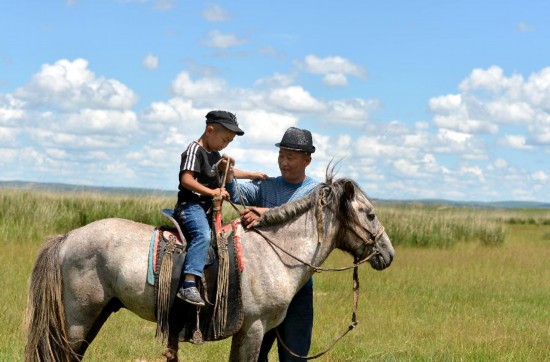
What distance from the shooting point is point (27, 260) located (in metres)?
13.8

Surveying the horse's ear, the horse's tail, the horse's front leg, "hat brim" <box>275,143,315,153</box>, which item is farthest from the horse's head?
the horse's tail

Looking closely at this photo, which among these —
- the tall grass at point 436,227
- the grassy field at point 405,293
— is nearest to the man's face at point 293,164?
the grassy field at point 405,293

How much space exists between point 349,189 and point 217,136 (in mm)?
1089

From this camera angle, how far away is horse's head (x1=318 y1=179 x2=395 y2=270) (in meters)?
5.45

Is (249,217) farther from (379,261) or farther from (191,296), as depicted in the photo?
(379,261)

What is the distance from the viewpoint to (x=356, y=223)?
5.50 metres

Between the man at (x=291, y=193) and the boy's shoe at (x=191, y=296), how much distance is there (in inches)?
41.4

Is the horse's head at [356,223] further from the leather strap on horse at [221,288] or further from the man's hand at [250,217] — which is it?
the leather strap on horse at [221,288]

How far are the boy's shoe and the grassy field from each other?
273 centimetres

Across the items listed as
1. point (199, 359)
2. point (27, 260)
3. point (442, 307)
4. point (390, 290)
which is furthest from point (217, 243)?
point (27, 260)

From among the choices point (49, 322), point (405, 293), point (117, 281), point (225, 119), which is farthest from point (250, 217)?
point (405, 293)

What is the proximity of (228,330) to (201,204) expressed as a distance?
946 mm

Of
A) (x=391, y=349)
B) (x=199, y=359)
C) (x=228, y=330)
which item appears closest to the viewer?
(x=228, y=330)

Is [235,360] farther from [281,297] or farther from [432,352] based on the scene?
[432,352]
